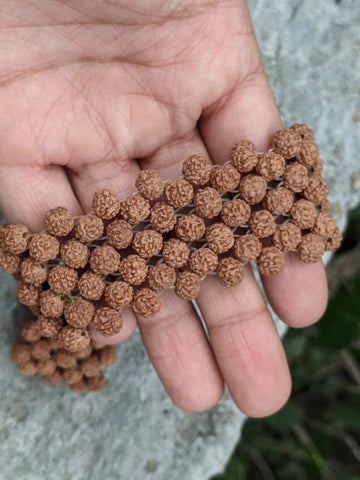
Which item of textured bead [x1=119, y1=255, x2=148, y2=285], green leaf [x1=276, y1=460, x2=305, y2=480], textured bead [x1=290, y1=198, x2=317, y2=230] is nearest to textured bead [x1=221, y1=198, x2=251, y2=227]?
textured bead [x1=290, y1=198, x2=317, y2=230]

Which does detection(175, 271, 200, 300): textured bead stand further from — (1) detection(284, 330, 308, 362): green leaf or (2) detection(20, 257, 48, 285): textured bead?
(1) detection(284, 330, 308, 362): green leaf

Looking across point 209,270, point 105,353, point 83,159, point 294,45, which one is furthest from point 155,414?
point 294,45

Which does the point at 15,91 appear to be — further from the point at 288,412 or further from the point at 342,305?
the point at 288,412

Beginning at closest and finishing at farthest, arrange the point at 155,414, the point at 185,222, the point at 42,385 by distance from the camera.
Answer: the point at 185,222 → the point at 42,385 → the point at 155,414

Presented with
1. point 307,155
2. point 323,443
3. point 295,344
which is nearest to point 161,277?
point 307,155

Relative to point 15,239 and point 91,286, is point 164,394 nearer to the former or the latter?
point 91,286

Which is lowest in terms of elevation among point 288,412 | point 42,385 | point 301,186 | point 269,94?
point 288,412
